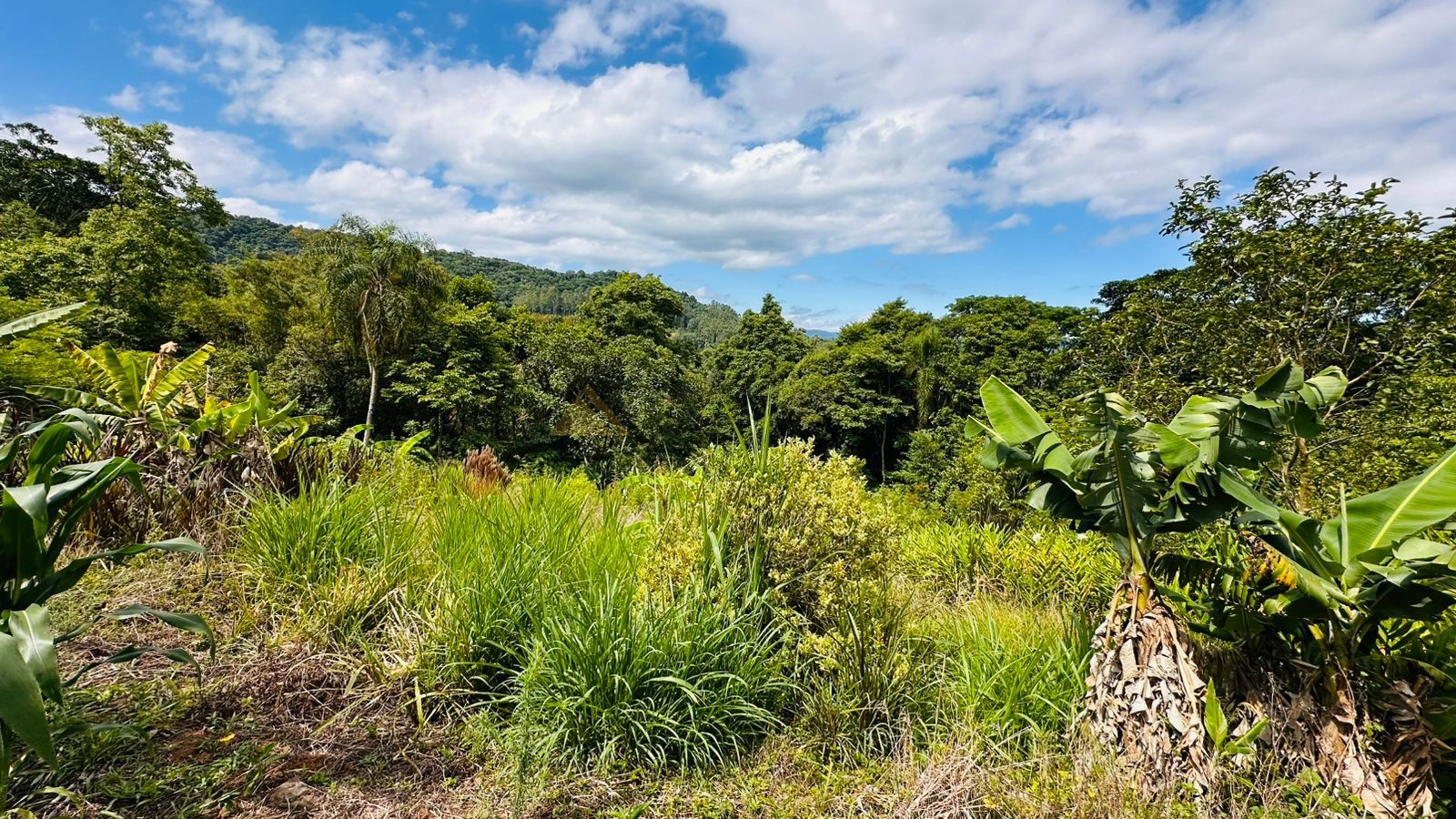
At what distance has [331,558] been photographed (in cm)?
317

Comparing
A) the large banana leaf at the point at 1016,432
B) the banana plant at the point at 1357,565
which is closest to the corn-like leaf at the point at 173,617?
the large banana leaf at the point at 1016,432

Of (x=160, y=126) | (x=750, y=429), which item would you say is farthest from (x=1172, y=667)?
(x=160, y=126)

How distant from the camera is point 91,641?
261 centimetres

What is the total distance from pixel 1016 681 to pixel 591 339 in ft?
78.5

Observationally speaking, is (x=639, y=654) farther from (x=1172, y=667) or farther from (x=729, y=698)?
(x=1172, y=667)

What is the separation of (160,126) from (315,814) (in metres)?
28.5

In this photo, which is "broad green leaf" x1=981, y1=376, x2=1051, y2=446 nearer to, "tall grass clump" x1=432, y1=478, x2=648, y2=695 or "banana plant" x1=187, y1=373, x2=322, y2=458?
"tall grass clump" x1=432, y1=478, x2=648, y2=695

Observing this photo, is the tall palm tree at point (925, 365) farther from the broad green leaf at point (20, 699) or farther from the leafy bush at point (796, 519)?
the broad green leaf at point (20, 699)

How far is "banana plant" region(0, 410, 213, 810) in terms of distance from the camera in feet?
4.19

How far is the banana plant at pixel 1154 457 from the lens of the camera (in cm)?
234

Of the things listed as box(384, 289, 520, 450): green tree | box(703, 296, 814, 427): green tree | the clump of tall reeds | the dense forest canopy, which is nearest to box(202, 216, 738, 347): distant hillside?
box(703, 296, 814, 427): green tree

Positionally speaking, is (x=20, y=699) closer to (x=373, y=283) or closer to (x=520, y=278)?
(x=373, y=283)

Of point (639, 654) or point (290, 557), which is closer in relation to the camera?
point (639, 654)

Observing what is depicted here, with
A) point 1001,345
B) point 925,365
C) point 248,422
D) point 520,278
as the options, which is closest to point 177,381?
point 248,422
